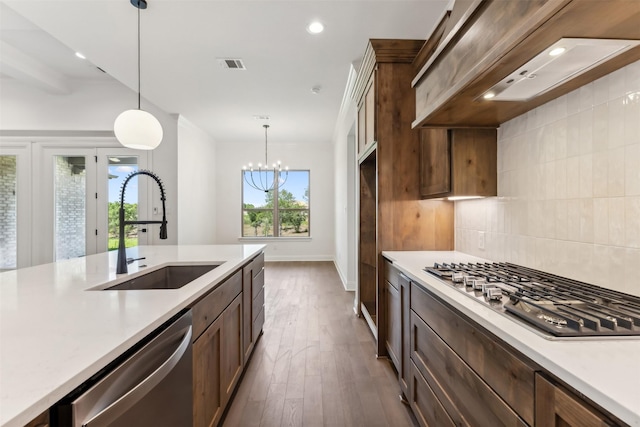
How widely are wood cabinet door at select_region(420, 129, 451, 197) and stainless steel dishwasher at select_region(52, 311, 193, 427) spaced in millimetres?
1724

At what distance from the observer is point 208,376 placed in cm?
145

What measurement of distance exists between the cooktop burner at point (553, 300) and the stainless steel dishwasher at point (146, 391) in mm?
1116

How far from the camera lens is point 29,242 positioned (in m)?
5.00

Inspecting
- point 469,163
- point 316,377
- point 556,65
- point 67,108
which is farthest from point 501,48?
point 67,108

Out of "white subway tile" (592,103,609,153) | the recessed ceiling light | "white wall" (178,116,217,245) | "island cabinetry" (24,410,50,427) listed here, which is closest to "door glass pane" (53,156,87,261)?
"white wall" (178,116,217,245)

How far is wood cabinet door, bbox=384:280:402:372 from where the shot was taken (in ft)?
6.52

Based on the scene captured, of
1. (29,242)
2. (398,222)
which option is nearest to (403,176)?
(398,222)

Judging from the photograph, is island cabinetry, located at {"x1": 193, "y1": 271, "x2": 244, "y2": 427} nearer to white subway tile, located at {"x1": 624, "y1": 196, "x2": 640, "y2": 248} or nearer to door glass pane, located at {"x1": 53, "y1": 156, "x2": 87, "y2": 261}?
white subway tile, located at {"x1": 624, "y1": 196, "x2": 640, "y2": 248}

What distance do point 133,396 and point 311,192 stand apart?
6659mm

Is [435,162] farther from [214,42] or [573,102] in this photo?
[214,42]

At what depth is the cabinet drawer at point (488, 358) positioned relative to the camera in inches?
31.4

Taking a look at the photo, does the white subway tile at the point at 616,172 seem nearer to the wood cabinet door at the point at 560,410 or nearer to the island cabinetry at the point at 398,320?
the wood cabinet door at the point at 560,410

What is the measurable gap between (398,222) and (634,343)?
1.70 meters

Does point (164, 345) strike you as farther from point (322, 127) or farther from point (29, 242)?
point (29, 242)
